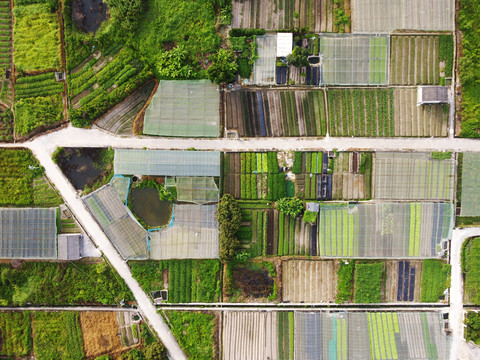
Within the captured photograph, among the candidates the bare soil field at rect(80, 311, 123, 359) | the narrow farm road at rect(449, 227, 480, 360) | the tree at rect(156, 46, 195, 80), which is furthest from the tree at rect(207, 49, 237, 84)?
the narrow farm road at rect(449, 227, 480, 360)

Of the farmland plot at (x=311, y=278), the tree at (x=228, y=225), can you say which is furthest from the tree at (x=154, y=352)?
the farmland plot at (x=311, y=278)

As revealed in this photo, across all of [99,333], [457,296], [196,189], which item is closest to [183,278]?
[196,189]

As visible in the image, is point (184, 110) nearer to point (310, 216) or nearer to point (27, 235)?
point (310, 216)

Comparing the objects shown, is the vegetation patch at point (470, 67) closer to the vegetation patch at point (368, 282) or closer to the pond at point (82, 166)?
the vegetation patch at point (368, 282)

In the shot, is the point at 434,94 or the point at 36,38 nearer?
the point at 434,94

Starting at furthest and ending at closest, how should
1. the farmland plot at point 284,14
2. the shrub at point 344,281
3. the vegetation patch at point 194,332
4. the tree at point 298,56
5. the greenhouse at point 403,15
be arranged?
the vegetation patch at point 194,332 < the shrub at point 344,281 < the farmland plot at point 284,14 < the greenhouse at point 403,15 < the tree at point 298,56

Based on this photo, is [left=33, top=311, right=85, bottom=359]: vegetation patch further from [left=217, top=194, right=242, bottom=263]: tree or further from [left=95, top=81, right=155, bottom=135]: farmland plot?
[left=95, top=81, right=155, bottom=135]: farmland plot
